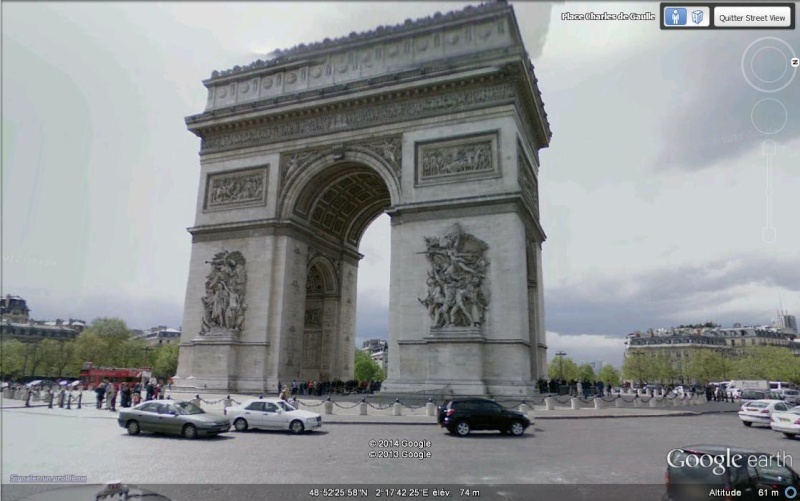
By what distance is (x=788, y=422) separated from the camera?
15.6 meters

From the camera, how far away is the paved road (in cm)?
884

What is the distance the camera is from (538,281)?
29.9 meters

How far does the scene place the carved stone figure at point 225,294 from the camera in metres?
27.4

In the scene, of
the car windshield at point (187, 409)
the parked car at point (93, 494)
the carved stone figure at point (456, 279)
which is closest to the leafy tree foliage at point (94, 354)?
the car windshield at point (187, 409)

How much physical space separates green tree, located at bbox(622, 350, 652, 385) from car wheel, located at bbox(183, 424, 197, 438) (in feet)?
266

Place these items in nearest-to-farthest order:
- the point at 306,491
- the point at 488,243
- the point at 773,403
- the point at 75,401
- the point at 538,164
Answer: the point at 306,491 → the point at 773,403 → the point at 488,243 → the point at 75,401 → the point at 538,164

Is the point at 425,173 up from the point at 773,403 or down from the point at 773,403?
up

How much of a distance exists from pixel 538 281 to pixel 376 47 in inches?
635

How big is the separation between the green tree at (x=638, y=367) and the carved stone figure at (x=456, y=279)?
69.8 m

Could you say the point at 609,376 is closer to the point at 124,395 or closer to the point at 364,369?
the point at 364,369

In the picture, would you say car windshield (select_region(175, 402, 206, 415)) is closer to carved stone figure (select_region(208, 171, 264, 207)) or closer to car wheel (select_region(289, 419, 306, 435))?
car wheel (select_region(289, 419, 306, 435))

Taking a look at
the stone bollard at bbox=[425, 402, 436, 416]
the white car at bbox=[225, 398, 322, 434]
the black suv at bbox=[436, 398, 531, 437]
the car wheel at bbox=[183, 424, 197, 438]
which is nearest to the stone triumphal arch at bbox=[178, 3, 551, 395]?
the stone bollard at bbox=[425, 402, 436, 416]

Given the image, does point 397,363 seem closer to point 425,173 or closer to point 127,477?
point 425,173

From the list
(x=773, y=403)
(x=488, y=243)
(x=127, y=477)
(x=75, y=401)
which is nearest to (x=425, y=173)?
(x=488, y=243)
